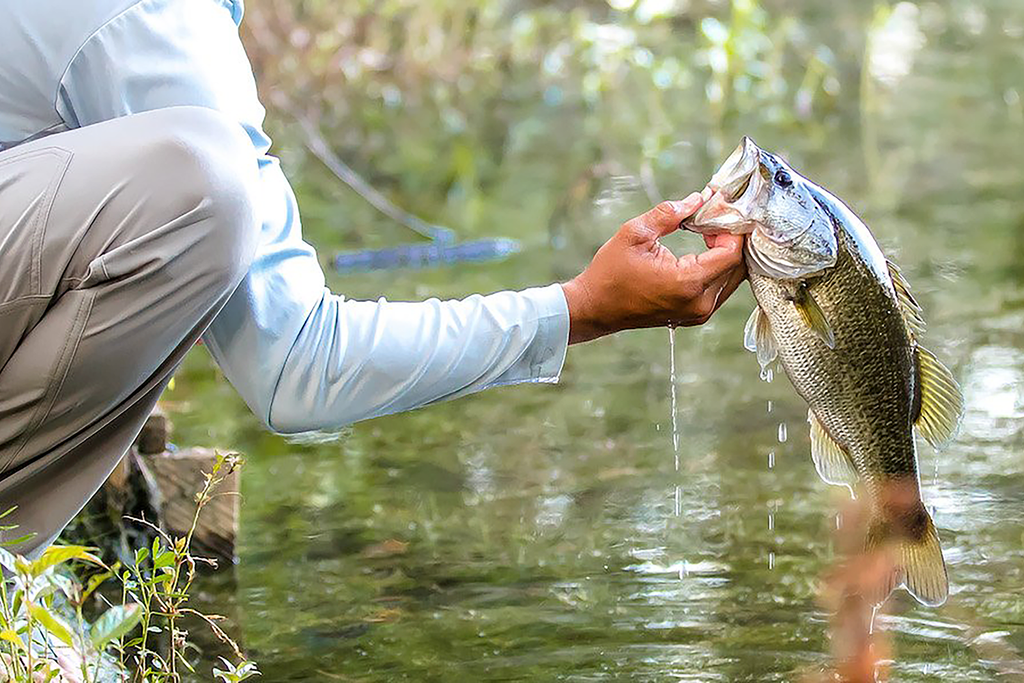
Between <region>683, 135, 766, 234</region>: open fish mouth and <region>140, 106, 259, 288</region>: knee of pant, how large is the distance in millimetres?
694

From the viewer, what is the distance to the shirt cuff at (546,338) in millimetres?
2561

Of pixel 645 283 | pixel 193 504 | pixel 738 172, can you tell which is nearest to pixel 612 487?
pixel 193 504

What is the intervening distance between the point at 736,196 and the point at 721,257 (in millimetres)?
149

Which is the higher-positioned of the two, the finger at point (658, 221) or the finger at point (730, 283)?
the finger at point (658, 221)

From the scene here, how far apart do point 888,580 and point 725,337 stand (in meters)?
2.49

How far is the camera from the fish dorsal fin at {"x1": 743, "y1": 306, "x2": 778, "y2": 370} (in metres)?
2.87

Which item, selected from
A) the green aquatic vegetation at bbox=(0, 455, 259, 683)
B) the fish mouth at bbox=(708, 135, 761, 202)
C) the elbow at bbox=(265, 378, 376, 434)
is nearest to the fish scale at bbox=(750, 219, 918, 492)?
the fish mouth at bbox=(708, 135, 761, 202)

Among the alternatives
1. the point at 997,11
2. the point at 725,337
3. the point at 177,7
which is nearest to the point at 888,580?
the point at 177,7

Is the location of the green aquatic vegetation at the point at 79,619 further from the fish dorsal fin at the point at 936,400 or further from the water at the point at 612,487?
the fish dorsal fin at the point at 936,400

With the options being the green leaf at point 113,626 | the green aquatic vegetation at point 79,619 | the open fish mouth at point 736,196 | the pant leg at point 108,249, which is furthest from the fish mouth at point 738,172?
the green leaf at point 113,626

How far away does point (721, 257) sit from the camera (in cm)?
262

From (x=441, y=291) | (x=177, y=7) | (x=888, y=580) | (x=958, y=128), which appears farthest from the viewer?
(x=958, y=128)

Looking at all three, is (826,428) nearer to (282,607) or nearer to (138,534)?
(282,607)

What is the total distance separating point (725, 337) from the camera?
210 inches
